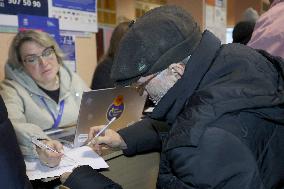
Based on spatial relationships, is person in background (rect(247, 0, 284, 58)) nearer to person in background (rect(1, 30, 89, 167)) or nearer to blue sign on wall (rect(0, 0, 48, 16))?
person in background (rect(1, 30, 89, 167))

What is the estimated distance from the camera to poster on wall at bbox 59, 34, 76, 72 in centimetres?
309

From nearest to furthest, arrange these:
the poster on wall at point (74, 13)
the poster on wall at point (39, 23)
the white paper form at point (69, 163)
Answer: the white paper form at point (69, 163) → the poster on wall at point (39, 23) → the poster on wall at point (74, 13)

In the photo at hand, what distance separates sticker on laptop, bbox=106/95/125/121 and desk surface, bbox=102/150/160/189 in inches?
7.6

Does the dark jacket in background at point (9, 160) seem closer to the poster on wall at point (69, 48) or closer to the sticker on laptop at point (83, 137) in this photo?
→ the sticker on laptop at point (83, 137)

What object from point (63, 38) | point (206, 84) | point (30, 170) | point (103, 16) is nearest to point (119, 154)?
point (30, 170)

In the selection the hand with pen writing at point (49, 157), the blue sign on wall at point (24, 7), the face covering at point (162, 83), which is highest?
the blue sign on wall at point (24, 7)

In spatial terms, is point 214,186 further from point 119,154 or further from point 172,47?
point 119,154

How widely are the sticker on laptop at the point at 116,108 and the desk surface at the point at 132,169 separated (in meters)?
0.19

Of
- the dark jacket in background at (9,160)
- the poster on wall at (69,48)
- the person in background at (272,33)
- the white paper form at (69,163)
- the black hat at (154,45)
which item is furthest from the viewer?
the poster on wall at (69,48)

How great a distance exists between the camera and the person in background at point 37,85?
82.0 inches

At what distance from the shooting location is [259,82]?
0.88 meters

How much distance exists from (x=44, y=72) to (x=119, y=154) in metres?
0.87

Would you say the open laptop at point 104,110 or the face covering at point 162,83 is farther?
the open laptop at point 104,110

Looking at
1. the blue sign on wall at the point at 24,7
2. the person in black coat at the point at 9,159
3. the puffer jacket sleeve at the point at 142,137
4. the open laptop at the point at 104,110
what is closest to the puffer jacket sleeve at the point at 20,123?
the open laptop at the point at 104,110
